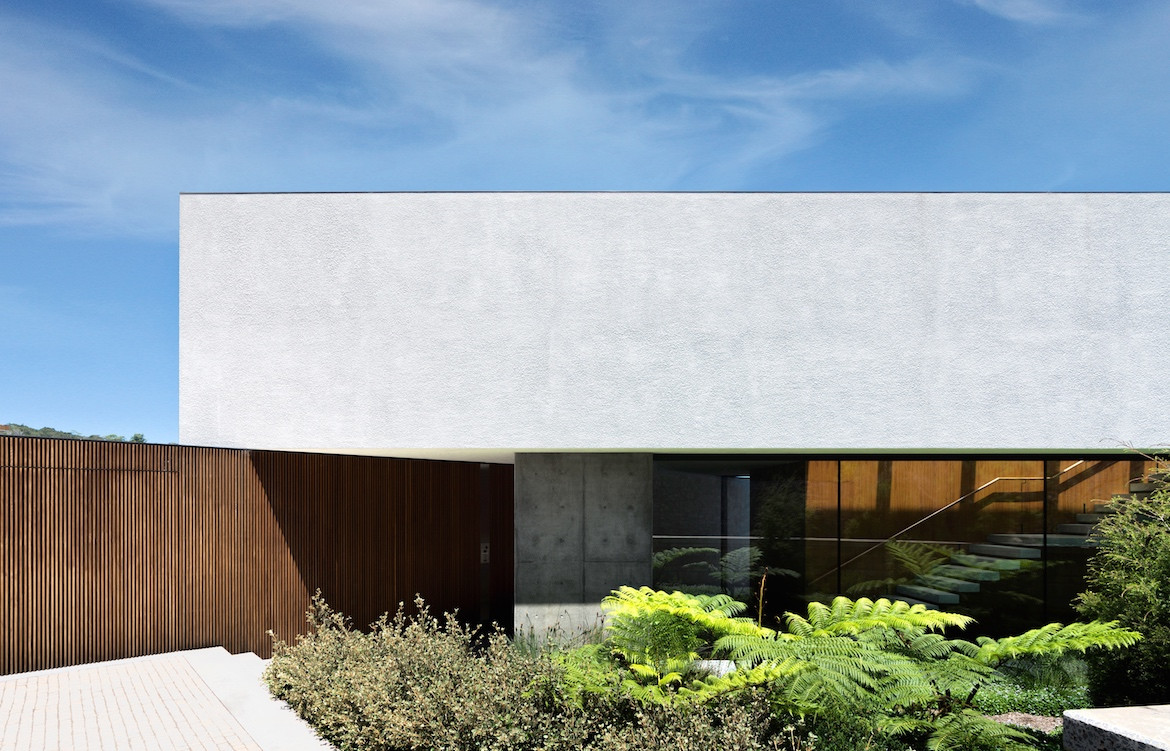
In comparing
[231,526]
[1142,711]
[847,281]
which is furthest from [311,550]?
[1142,711]

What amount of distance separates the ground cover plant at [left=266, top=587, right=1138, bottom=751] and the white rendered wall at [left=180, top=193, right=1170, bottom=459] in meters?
2.22

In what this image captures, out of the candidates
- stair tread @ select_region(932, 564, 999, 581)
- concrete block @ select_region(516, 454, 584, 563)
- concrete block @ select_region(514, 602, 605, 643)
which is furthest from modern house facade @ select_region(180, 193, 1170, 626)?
concrete block @ select_region(514, 602, 605, 643)

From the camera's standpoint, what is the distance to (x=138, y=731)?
6879 mm

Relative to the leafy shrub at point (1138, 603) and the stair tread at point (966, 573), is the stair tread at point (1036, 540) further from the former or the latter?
the leafy shrub at point (1138, 603)

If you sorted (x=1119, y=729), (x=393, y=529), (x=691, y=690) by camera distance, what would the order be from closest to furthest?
(x=1119, y=729)
(x=691, y=690)
(x=393, y=529)

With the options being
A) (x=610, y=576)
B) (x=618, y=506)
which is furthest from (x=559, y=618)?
(x=618, y=506)

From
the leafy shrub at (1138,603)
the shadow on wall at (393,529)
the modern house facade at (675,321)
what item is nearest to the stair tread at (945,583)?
the leafy shrub at (1138,603)

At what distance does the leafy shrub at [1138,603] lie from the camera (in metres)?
6.99

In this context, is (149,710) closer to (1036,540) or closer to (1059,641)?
(1059,641)

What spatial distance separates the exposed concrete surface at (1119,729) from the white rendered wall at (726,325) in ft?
9.57

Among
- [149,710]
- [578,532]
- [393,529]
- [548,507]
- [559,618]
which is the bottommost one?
[149,710]

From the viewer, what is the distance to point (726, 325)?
8.38 m

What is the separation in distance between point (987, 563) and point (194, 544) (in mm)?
10449

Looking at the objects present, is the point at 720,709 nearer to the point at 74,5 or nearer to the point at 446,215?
the point at 446,215
